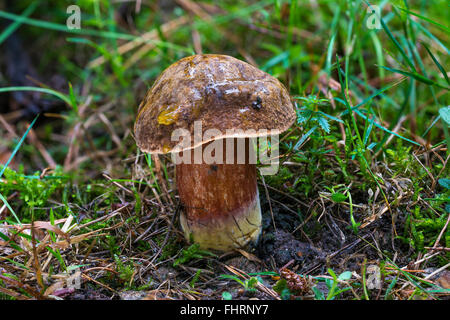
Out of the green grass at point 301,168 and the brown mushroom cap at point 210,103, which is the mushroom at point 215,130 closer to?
the brown mushroom cap at point 210,103

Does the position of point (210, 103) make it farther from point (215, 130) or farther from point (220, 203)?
point (220, 203)

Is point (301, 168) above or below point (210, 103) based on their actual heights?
below

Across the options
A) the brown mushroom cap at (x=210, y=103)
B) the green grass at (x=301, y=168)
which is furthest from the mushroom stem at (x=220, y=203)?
the brown mushroom cap at (x=210, y=103)

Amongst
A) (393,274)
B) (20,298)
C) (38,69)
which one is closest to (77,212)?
(20,298)

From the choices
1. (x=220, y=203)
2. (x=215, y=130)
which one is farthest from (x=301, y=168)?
(x=215, y=130)

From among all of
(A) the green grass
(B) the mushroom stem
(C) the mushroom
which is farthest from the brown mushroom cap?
(A) the green grass

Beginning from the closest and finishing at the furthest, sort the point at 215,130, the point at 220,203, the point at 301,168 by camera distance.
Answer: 1. the point at 215,130
2. the point at 220,203
3. the point at 301,168

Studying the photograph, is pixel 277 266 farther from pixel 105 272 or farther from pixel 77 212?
pixel 77 212
